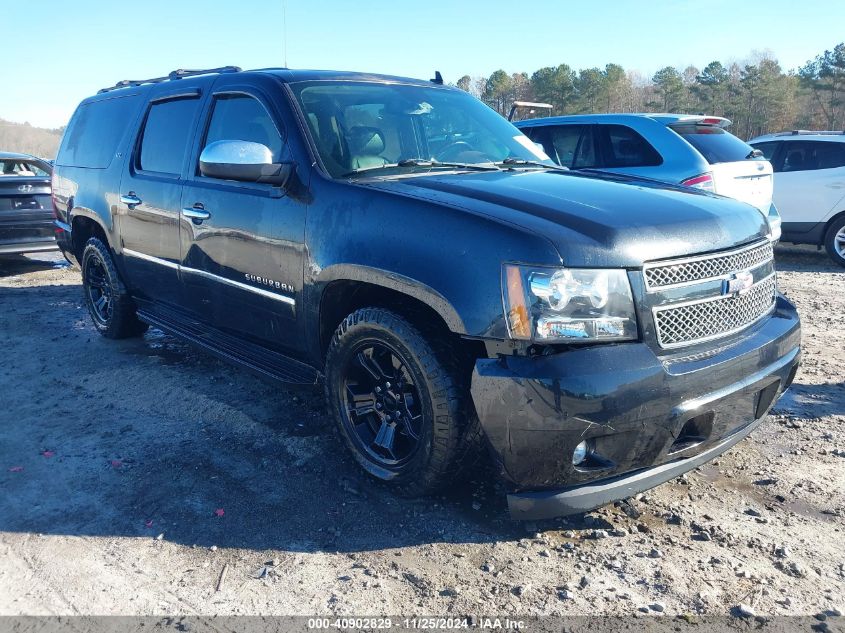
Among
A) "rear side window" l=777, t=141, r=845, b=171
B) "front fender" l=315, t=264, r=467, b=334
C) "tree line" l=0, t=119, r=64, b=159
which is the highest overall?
"tree line" l=0, t=119, r=64, b=159

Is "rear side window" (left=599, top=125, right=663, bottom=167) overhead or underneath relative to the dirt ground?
overhead

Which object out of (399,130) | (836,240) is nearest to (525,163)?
(399,130)

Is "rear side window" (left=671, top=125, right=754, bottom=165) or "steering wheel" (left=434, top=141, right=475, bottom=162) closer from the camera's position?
"steering wheel" (left=434, top=141, right=475, bottom=162)

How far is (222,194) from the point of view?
3758 millimetres

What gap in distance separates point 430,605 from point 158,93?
155 inches

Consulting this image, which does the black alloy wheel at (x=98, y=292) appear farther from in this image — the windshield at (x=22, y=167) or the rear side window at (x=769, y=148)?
the rear side window at (x=769, y=148)

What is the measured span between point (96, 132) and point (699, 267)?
4.86 meters

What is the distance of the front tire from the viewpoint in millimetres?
2717

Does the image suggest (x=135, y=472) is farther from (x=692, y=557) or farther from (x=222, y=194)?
(x=692, y=557)

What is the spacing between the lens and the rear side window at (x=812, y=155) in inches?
368

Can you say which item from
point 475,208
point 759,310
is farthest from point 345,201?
point 759,310

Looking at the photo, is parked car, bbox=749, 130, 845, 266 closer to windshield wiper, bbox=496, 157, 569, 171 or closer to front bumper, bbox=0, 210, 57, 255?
windshield wiper, bbox=496, 157, 569, 171

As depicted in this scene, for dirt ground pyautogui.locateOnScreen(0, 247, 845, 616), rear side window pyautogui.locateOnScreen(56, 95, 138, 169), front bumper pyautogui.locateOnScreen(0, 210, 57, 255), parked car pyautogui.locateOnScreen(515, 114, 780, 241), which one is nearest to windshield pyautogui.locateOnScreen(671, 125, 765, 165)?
parked car pyautogui.locateOnScreen(515, 114, 780, 241)

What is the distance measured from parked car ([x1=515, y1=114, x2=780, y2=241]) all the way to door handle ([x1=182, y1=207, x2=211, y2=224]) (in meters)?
4.25
